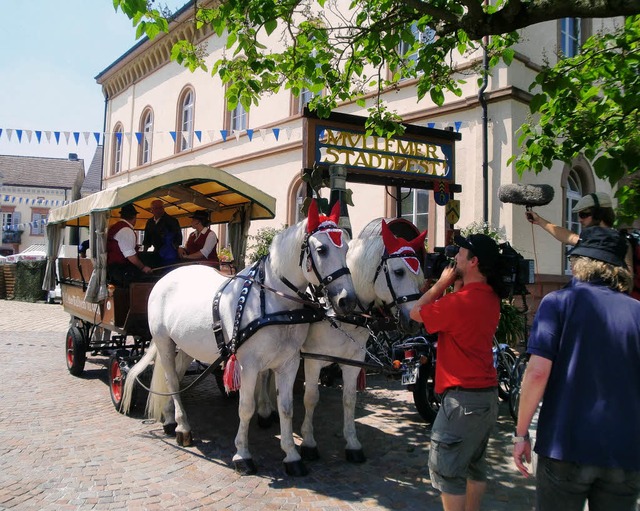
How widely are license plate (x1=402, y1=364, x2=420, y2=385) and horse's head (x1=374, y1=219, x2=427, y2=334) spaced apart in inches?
49.3

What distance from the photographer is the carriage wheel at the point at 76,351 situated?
7188 millimetres

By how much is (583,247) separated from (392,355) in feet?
11.5

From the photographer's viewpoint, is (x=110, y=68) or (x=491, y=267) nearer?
(x=491, y=267)

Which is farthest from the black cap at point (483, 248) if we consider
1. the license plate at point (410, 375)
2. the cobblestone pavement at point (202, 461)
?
the license plate at point (410, 375)

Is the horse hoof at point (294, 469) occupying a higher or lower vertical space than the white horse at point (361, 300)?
lower

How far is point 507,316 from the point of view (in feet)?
23.6

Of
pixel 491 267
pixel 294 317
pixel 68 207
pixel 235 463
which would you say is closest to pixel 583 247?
pixel 491 267

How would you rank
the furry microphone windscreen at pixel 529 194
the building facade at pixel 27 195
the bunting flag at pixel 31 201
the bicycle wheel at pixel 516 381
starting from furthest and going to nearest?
the building facade at pixel 27 195, the bunting flag at pixel 31 201, the bicycle wheel at pixel 516 381, the furry microphone windscreen at pixel 529 194

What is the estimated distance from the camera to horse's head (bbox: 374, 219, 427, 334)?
3.79 metres

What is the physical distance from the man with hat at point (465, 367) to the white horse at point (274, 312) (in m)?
0.95

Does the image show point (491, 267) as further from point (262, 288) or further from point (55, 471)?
point (55, 471)

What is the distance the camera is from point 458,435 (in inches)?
104

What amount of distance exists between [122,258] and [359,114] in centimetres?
775

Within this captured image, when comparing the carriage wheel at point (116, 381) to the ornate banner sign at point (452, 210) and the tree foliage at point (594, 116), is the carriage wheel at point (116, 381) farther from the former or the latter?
the tree foliage at point (594, 116)
